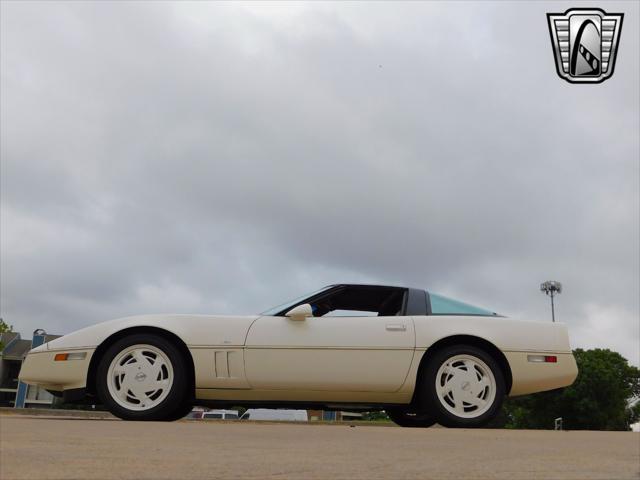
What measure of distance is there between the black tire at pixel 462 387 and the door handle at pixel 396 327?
1.07 feet

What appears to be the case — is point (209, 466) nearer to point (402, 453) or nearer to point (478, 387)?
point (402, 453)

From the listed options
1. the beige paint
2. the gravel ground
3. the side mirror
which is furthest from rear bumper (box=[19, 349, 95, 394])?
the gravel ground

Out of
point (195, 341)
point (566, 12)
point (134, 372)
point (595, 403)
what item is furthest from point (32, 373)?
point (595, 403)

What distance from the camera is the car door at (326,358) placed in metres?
5.27

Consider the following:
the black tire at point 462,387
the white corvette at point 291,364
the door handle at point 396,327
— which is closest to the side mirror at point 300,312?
the white corvette at point 291,364

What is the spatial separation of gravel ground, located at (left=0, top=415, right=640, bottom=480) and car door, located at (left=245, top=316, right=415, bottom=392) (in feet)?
7.03

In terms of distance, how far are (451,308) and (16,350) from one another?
4987 cm

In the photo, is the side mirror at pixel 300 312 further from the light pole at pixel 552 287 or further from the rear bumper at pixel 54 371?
the light pole at pixel 552 287

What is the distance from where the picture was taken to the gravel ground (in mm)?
1902

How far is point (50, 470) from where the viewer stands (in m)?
1.82

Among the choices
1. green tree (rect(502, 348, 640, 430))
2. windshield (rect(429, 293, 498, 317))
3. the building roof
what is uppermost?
the building roof

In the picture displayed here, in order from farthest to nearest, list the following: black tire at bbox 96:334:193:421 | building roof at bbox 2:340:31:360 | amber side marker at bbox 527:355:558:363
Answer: building roof at bbox 2:340:31:360 < amber side marker at bbox 527:355:558:363 < black tire at bbox 96:334:193:421

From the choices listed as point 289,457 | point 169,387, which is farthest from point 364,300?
point 289,457

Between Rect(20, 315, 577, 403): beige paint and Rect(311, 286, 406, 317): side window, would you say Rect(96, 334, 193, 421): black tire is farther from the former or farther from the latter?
Rect(311, 286, 406, 317): side window
